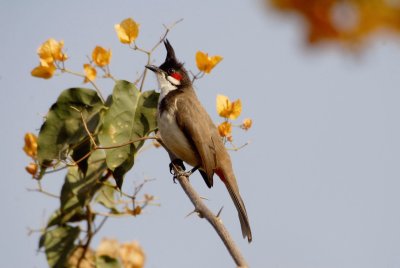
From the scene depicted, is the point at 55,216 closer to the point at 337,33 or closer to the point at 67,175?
the point at 67,175

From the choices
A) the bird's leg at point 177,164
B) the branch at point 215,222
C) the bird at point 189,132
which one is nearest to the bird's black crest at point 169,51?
the bird at point 189,132

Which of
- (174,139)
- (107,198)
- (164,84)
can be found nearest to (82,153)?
(107,198)

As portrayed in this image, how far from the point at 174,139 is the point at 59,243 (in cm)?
122

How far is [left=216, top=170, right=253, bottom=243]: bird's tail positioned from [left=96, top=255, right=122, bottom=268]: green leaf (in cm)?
101

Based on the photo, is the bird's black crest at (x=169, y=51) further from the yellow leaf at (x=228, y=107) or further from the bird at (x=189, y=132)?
the yellow leaf at (x=228, y=107)

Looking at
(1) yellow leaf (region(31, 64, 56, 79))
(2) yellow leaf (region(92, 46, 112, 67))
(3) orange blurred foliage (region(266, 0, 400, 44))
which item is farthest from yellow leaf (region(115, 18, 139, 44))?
(3) orange blurred foliage (region(266, 0, 400, 44))

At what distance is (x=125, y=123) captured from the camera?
318 centimetres

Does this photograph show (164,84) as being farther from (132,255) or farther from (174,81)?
(132,255)

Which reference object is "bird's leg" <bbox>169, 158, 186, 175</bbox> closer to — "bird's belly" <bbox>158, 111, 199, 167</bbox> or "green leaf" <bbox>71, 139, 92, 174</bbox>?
"bird's belly" <bbox>158, 111, 199, 167</bbox>

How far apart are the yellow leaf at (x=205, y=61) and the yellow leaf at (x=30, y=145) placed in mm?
980

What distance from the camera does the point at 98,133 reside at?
3123mm

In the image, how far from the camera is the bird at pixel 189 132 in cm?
421

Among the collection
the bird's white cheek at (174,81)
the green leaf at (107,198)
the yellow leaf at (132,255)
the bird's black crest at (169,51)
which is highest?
the bird's black crest at (169,51)

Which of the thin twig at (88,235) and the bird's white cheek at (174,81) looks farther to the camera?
the bird's white cheek at (174,81)
